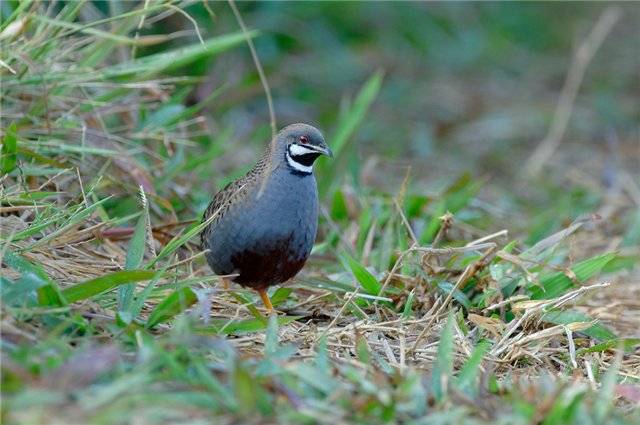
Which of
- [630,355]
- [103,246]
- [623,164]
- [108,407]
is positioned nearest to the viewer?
[108,407]

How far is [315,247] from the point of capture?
5.43 meters

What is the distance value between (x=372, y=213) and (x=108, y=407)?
3134 millimetres

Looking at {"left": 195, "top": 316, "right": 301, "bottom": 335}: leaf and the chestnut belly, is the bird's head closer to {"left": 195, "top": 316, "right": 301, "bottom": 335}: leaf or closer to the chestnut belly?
the chestnut belly

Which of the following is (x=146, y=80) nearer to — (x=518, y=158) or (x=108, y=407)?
(x=108, y=407)

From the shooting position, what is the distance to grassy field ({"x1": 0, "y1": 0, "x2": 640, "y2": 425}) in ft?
10.5

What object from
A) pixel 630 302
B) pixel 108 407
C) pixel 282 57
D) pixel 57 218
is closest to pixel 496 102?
pixel 282 57

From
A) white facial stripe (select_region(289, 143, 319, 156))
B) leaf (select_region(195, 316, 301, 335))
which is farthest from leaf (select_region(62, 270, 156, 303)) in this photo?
white facial stripe (select_region(289, 143, 319, 156))

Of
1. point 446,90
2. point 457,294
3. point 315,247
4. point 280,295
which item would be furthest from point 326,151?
point 446,90

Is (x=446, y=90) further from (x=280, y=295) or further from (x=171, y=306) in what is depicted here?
(x=171, y=306)

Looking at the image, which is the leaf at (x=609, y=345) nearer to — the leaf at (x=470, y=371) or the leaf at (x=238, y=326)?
the leaf at (x=470, y=371)

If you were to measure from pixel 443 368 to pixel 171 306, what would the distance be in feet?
3.26

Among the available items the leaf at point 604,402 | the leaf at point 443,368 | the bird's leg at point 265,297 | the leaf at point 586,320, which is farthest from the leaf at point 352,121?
the leaf at point 604,402

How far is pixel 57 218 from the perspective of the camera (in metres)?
4.04

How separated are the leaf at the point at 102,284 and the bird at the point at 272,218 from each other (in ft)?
1.79
